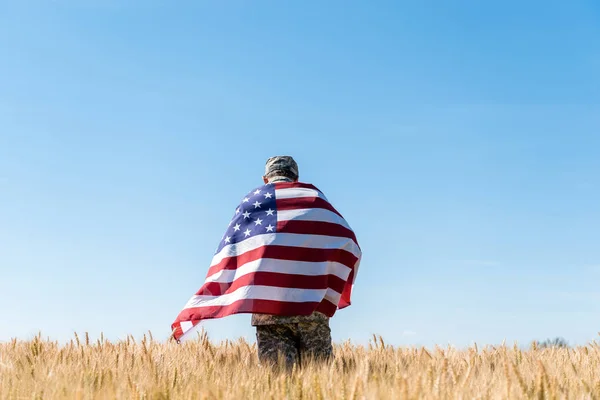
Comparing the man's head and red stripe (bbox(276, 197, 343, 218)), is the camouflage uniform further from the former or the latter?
the man's head

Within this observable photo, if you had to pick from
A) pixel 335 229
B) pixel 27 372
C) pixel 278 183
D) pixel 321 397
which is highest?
pixel 278 183

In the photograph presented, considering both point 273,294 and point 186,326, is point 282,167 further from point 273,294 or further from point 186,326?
point 186,326

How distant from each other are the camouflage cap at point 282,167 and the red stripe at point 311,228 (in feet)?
2.57

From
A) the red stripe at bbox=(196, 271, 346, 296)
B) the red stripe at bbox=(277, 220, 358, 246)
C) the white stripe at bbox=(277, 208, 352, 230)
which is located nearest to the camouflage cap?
the white stripe at bbox=(277, 208, 352, 230)

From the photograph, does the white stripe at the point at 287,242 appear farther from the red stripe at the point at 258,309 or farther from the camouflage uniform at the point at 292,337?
the camouflage uniform at the point at 292,337

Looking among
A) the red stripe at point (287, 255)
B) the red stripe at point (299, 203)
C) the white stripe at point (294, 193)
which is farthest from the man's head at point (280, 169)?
the red stripe at point (287, 255)

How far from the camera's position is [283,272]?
22.3 feet

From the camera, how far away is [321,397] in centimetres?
340

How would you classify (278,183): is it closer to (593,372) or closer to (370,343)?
(370,343)

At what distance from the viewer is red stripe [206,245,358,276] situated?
6828 mm

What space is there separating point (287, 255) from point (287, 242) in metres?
0.15

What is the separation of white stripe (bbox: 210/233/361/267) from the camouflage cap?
0.92 meters

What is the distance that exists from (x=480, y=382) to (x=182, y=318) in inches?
147

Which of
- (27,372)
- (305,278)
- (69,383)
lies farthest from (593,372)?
(27,372)
